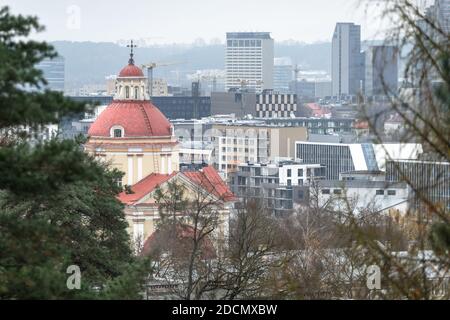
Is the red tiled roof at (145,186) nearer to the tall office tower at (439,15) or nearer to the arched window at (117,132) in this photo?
the arched window at (117,132)

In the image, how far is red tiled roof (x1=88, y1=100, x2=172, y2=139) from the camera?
213 ft

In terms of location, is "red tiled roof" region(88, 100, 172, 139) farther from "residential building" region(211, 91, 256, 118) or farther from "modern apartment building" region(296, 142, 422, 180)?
"residential building" region(211, 91, 256, 118)

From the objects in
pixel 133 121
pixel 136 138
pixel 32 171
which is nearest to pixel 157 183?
pixel 136 138

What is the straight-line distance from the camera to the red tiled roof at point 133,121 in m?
64.9

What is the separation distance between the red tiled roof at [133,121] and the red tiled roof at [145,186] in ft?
5.80

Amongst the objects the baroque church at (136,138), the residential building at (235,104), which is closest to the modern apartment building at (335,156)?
the baroque church at (136,138)

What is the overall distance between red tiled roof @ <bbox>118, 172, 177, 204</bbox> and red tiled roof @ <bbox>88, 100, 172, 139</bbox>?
69.5 inches

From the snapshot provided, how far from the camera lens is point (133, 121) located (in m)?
65.2

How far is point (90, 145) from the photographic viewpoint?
62250mm

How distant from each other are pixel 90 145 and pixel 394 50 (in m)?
48.9
